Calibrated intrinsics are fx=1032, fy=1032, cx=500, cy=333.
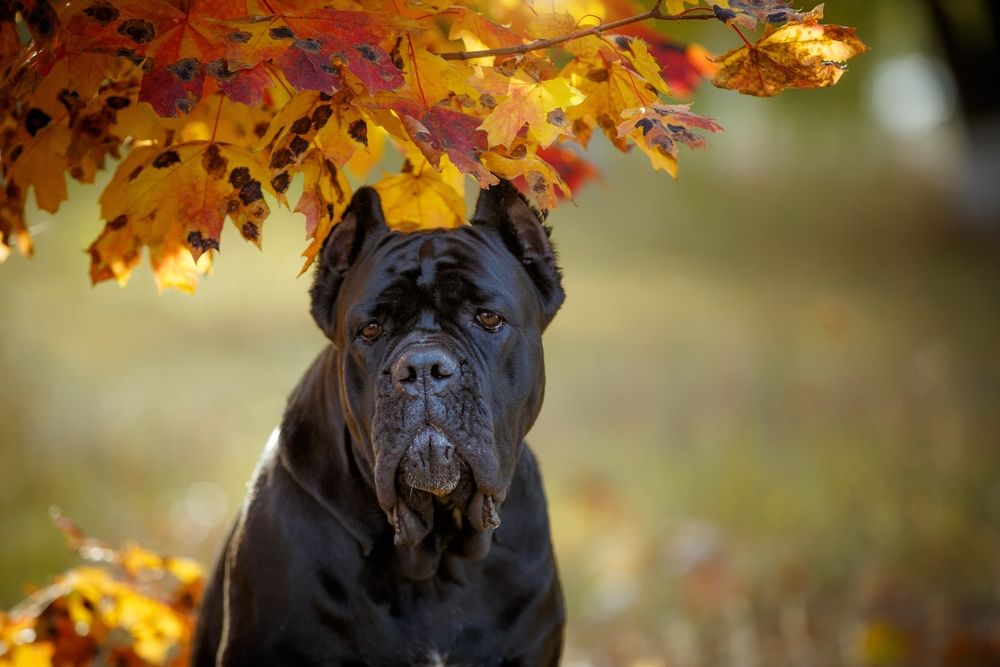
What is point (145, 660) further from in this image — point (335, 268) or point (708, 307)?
point (708, 307)

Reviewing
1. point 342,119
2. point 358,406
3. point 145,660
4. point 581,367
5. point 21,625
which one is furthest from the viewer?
point 581,367

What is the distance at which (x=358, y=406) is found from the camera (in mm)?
2482

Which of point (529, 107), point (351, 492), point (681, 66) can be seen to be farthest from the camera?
point (681, 66)

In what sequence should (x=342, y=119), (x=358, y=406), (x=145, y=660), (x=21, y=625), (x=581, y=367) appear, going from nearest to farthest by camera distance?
(x=342, y=119) → (x=358, y=406) → (x=21, y=625) → (x=145, y=660) → (x=581, y=367)

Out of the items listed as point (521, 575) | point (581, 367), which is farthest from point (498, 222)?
point (581, 367)

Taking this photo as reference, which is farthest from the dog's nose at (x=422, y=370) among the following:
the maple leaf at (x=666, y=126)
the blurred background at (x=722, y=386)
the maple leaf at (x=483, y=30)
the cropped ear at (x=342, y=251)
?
the blurred background at (x=722, y=386)

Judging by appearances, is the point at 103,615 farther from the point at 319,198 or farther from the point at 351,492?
the point at 319,198

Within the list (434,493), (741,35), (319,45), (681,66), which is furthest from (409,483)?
(681,66)

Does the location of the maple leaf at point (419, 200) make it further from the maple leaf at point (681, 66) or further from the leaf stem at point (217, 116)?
the maple leaf at point (681, 66)

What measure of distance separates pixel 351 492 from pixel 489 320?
56 centimetres

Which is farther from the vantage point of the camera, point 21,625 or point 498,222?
point 21,625

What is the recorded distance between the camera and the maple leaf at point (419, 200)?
292 centimetres

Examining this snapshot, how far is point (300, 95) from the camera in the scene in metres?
2.27

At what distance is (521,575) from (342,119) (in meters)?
1.23
